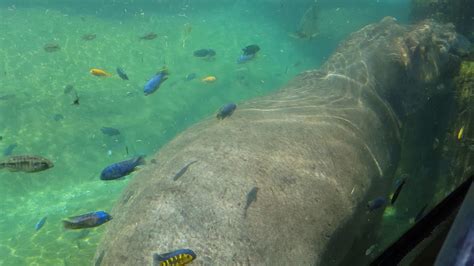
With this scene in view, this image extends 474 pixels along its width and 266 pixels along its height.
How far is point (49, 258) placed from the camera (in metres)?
6.98

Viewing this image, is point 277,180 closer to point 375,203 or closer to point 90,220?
point 375,203

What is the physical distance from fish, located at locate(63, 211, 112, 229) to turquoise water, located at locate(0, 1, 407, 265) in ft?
6.41

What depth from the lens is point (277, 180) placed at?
3.99 metres

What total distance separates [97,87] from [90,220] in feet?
50.3

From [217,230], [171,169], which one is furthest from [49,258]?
[217,230]

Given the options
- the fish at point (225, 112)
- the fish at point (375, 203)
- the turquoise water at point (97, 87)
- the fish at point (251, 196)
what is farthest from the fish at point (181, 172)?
the turquoise water at point (97, 87)

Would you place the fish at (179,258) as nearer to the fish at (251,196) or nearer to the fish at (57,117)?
the fish at (251,196)

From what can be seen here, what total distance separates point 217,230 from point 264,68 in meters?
23.7

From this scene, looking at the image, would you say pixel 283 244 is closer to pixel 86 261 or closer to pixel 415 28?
pixel 86 261

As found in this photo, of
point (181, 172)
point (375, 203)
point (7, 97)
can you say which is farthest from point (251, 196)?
point (7, 97)

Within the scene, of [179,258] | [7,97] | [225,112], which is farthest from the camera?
[7,97]

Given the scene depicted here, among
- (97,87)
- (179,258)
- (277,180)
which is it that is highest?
(179,258)

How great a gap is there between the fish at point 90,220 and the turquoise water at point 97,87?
195cm

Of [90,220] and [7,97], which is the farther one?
[7,97]
